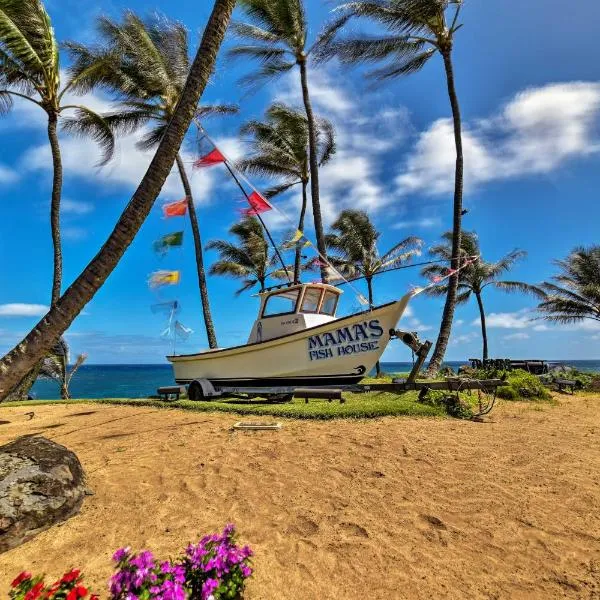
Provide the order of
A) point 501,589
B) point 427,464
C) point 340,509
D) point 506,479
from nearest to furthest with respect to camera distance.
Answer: point 501,589 < point 340,509 < point 506,479 < point 427,464

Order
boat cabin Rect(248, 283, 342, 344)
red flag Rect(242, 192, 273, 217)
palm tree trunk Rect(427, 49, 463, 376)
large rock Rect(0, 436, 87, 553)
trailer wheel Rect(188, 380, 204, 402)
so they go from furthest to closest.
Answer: palm tree trunk Rect(427, 49, 463, 376)
trailer wheel Rect(188, 380, 204, 402)
boat cabin Rect(248, 283, 342, 344)
red flag Rect(242, 192, 273, 217)
large rock Rect(0, 436, 87, 553)

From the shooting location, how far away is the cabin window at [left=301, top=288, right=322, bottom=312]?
1116 cm

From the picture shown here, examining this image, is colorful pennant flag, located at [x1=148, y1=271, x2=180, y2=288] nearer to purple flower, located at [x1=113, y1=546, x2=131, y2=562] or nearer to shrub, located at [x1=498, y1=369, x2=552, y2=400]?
purple flower, located at [x1=113, y1=546, x2=131, y2=562]

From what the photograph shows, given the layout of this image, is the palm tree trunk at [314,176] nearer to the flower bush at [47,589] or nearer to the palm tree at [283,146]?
the palm tree at [283,146]

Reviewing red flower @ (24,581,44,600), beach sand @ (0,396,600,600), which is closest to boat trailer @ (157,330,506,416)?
beach sand @ (0,396,600,600)

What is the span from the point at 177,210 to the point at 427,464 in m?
6.75

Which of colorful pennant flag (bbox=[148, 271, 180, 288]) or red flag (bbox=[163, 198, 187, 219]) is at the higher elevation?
red flag (bbox=[163, 198, 187, 219])

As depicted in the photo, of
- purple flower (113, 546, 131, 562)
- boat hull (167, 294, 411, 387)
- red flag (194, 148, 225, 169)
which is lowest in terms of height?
purple flower (113, 546, 131, 562)

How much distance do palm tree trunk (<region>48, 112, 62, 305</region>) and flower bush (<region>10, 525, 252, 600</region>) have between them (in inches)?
602

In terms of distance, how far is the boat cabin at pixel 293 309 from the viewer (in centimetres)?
1098

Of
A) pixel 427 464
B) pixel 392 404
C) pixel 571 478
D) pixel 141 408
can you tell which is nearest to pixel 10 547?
pixel 427 464

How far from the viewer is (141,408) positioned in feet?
38.0

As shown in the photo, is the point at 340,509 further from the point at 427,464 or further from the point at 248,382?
the point at 248,382

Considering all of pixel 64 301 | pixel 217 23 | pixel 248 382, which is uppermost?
pixel 217 23
